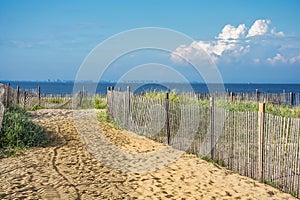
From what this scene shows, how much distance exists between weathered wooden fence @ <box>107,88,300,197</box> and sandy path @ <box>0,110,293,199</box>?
271 millimetres

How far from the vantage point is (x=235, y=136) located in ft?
25.2

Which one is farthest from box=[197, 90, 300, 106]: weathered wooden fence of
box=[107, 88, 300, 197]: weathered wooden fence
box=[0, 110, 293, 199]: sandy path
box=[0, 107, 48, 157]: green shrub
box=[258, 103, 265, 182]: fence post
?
box=[258, 103, 265, 182]: fence post

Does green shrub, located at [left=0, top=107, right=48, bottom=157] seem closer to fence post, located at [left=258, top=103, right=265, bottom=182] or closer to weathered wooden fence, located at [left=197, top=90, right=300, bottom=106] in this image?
fence post, located at [left=258, top=103, right=265, bottom=182]

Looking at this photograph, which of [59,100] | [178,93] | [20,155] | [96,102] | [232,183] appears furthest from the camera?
[59,100]

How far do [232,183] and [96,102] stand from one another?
17.2m

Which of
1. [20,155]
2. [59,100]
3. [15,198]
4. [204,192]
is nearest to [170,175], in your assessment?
[204,192]

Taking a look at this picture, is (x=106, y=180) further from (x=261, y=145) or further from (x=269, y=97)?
(x=269, y=97)

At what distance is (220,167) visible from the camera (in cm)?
790

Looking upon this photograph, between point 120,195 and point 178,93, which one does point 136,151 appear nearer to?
point 120,195

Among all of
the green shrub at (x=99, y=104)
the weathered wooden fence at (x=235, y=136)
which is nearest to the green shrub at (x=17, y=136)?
the weathered wooden fence at (x=235, y=136)

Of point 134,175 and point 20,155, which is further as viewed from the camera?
point 20,155

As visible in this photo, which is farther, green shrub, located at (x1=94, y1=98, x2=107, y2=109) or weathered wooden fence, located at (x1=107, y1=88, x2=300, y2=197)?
green shrub, located at (x1=94, y1=98, x2=107, y2=109)

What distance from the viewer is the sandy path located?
5977 mm

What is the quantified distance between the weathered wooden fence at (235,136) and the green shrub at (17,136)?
10.9 ft
